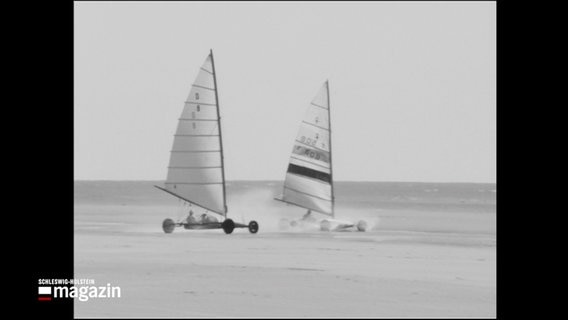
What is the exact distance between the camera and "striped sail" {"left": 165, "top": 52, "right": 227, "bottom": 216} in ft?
148

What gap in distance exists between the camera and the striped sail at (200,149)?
4522 cm

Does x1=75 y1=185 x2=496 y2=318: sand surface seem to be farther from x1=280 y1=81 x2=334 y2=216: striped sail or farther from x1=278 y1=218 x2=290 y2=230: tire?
x1=280 y1=81 x2=334 y2=216: striped sail

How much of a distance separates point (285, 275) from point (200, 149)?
19643 millimetres

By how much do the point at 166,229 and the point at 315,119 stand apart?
34.2 feet

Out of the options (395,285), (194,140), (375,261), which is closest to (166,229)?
(194,140)
